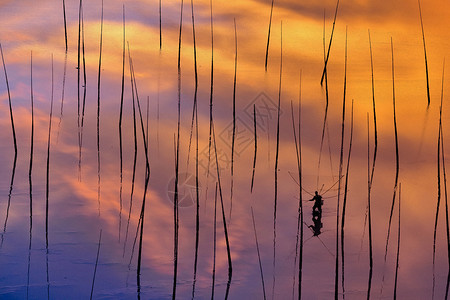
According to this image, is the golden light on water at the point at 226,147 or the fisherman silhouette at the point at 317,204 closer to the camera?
the golden light on water at the point at 226,147

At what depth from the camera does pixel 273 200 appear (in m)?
2.97

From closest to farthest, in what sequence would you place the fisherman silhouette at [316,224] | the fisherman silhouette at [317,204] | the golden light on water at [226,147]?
the golden light on water at [226,147] < the fisherman silhouette at [316,224] < the fisherman silhouette at [317,204]

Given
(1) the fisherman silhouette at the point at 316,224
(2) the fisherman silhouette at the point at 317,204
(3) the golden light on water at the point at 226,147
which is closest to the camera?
(3) the golden light on water at the point at 226,147

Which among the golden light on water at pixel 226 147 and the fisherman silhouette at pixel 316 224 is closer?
the golden light on water at pixel 226 147

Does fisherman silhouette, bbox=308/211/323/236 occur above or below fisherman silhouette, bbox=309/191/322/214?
below

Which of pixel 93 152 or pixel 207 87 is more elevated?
pixel 207 87

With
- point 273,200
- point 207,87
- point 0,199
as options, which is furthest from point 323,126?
point 0,199

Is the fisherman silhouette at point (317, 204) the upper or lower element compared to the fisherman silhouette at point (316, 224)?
upper

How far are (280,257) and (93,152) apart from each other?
1.19 metres

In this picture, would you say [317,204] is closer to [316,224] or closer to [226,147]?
[316,224]

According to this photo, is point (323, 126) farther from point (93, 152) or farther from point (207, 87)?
point (93, 152)

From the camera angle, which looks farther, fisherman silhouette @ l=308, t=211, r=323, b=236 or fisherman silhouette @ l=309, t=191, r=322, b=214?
fisherman silhouette @ l=309, t=191, r=322, b=214

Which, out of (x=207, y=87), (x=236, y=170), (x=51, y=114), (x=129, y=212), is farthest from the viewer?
(x=207, y=87)

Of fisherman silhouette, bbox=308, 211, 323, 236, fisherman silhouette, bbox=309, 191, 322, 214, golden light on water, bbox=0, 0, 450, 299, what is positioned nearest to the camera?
golden light on water, bbox=0, 0, 450, 299
